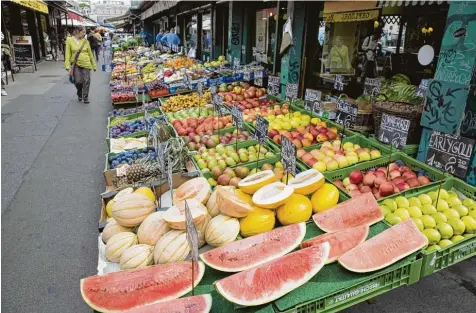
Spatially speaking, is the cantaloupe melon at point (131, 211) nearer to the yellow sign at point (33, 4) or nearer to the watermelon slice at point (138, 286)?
the watermelon slice at point (138, 286)

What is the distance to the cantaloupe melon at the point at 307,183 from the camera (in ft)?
9.60

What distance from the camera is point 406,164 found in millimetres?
3980

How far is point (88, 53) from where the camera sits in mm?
10727

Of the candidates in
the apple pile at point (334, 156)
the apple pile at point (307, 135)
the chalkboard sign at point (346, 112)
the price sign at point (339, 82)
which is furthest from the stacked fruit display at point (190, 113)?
the apple pile at point (334, 156)

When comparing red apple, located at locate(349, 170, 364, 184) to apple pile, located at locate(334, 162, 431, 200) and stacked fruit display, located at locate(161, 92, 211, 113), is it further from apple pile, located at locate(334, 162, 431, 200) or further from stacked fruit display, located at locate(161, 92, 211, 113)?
stacked fruit display, located at locate(161, 92, 211, 113)

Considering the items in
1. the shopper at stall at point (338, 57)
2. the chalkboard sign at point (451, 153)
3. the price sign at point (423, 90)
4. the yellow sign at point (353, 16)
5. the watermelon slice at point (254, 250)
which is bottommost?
the watermelon slice at point (254, 250)

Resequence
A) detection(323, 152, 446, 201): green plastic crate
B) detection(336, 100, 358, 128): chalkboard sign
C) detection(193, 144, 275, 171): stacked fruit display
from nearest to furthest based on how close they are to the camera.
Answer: detection(323, 152, 446, 201): green plastic crate < detection(193, 144, 275, 171): stacked fruit display < detection(336, 100, 358, 128): chalkboard sign

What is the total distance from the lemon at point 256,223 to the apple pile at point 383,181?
1.07 metres

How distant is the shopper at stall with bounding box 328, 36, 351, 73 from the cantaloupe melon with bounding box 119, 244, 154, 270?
698 centimetres

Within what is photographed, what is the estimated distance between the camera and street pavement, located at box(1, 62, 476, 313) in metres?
3.29

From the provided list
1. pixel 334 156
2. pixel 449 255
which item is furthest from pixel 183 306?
pixel 334 156

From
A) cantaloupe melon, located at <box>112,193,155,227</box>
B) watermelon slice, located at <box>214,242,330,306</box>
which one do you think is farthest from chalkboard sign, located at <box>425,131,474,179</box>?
cantaloupe melon, located at <box>112,193,155,227</box>

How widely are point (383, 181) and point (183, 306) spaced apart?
2373 millimetres

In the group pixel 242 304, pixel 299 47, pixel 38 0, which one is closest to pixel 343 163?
pixel 242 304
